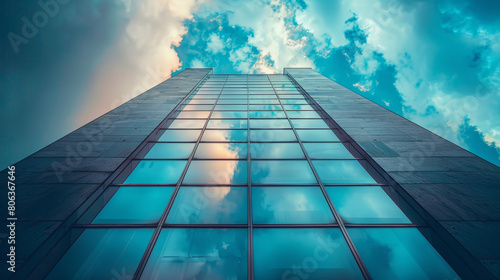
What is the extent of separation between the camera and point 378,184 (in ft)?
22.0

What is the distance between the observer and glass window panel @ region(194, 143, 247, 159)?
26.7 ft

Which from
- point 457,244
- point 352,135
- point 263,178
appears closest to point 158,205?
point 263,178

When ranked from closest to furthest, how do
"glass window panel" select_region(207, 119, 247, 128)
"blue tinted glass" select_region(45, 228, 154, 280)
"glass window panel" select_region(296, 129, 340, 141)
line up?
"blue tinted glass" select_region(45, 228, 154, 280), "glass window panel" select_region(296, 129, 340, 141), "glass window panel" select_region(207, 119, 247, 128)

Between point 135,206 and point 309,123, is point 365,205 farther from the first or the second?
point 135,206

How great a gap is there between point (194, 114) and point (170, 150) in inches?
177

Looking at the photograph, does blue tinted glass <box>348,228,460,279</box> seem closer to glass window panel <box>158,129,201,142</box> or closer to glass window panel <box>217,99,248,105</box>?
glass window panel <box>158,129,201,142</box>

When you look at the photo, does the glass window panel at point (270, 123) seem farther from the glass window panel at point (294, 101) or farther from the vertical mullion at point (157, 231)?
the vertical mullion at point (157, 231)

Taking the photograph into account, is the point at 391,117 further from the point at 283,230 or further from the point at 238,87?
the point at 238,87

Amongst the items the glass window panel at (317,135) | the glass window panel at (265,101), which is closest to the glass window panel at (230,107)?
the glass window panel at (265,101)

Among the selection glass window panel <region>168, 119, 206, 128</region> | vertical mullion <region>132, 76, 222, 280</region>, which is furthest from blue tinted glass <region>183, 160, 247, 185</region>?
glass window panel <region>168, 119, 206, 128</region>

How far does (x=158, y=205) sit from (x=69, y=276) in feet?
7.27

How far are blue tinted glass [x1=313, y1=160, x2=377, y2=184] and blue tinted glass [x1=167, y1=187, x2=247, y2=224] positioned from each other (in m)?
3.12

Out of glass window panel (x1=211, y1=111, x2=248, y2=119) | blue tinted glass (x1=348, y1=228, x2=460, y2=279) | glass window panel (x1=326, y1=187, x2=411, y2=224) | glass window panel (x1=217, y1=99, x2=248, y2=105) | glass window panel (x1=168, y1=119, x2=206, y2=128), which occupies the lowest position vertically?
blue tinted glass (x1=348, y1=228, x2=460, y2=279)

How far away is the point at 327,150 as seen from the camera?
8.66 metres
